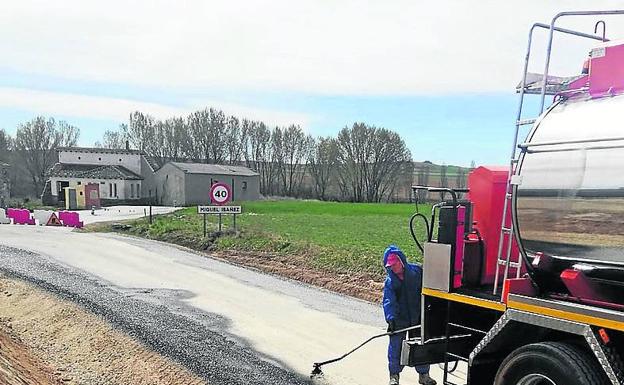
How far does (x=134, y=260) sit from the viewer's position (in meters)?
16.0

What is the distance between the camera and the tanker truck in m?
3.74

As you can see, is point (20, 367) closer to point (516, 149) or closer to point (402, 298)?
point (402, 298)

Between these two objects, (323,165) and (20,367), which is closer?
(20,367)

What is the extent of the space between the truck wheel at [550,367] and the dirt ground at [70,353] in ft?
11.4

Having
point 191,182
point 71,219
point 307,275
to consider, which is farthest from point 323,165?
point 307,275

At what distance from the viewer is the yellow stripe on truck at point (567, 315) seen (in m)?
3.61

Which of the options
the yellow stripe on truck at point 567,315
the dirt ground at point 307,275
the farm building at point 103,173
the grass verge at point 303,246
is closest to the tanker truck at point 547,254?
the yellow stripe on truck at point 567,315

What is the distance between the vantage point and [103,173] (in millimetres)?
66938

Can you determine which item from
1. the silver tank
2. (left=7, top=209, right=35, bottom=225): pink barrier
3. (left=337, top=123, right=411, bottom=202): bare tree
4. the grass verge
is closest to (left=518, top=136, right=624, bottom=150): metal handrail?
the silver tank

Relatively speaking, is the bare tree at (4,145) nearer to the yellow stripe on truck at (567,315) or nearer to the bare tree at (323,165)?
the bare tree at (323,165)

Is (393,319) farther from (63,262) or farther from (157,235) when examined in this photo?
(157,235)

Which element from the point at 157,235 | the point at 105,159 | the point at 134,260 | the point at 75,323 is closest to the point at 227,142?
the point at 105,159

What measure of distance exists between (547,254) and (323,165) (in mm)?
87920

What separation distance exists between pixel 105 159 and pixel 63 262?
6074 centimetres
